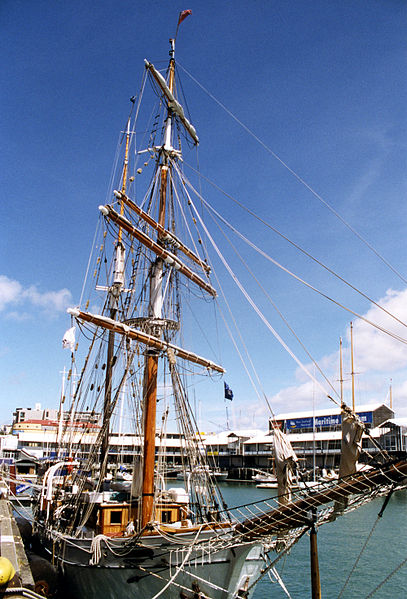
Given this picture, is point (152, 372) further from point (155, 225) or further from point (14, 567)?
point (14, 567)

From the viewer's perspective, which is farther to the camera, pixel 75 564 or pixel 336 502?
pixel 75 564

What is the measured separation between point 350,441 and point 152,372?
1058 cm

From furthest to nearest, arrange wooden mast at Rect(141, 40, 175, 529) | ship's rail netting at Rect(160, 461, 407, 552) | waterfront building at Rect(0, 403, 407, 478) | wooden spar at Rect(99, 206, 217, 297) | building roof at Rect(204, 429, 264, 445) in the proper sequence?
building roof at Rect(204, 429, 264, 445)
waterfront building at Rect(0, 403, 407, 478)
wooden spar at Rect(99, 206, 217, 297)
wooden mast at Rect(141, 40, 175, 529)
ship's rail netting at Rect(160, 461, 407, 552)

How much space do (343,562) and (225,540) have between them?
51.1ft

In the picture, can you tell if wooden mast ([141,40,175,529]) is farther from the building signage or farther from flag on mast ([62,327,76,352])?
the building signage

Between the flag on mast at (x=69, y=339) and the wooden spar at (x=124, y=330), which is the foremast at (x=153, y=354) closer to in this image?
the wooden spar at (x=124, y=330)

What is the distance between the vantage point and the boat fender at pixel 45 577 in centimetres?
1712

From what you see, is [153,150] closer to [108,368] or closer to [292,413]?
[108,368]

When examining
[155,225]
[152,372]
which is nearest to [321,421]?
[155,225]

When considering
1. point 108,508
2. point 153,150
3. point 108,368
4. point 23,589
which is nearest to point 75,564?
point 108,508

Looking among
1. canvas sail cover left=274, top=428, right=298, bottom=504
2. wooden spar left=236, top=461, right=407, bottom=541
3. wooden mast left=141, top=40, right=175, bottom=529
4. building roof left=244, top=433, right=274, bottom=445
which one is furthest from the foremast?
→ building roof left=244, top=433, right=274, bottom=445

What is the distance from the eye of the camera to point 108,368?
31172mm

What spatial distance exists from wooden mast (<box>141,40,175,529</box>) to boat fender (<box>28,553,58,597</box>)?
15.7 feet

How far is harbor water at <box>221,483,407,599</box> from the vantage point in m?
20.0
